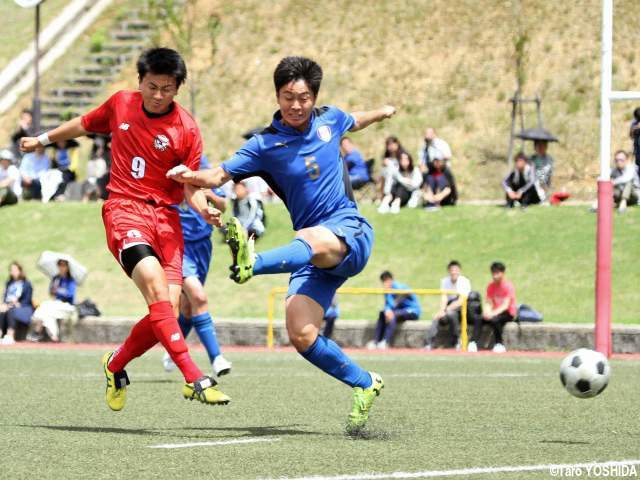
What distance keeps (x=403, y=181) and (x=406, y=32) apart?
1596 cm

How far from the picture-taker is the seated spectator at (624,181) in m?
24.5

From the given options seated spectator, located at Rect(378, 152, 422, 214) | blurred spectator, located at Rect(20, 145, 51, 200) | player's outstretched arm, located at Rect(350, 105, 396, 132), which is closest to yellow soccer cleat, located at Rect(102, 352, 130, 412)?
player's outstretched arm, located at Rect(350, 105, 396, 132)

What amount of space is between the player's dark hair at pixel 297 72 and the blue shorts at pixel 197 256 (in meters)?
5.15

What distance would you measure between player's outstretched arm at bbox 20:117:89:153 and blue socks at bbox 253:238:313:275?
7.47 ft

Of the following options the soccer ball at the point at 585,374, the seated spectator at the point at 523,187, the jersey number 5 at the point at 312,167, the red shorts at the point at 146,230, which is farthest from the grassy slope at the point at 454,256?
the jersey number 5 at the point at 312,167

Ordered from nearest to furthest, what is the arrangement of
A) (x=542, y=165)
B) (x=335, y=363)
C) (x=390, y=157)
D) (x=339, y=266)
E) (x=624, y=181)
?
(x=339, y=266) → (x=335, y=363) → (x=624, y=181) → (x=542, y=165) → (x=390, y=157)

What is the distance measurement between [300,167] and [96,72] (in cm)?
3642

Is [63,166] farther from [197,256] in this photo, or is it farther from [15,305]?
[197,256]

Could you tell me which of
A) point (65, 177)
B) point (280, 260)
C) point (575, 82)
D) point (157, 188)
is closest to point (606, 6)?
point (157, 188)

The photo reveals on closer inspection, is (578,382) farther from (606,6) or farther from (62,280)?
(62,280)

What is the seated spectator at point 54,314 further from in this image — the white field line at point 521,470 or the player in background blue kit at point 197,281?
the white field line at point 521,470

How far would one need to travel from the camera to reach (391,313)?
21.6m

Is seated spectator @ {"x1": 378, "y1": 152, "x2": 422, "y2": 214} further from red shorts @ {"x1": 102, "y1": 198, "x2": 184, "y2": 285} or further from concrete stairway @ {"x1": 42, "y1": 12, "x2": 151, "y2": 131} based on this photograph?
red shorts @ {"x1": 102, "y1": 198, "x2": 184, "y2": 285}

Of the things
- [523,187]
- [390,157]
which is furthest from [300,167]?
[390,157]
